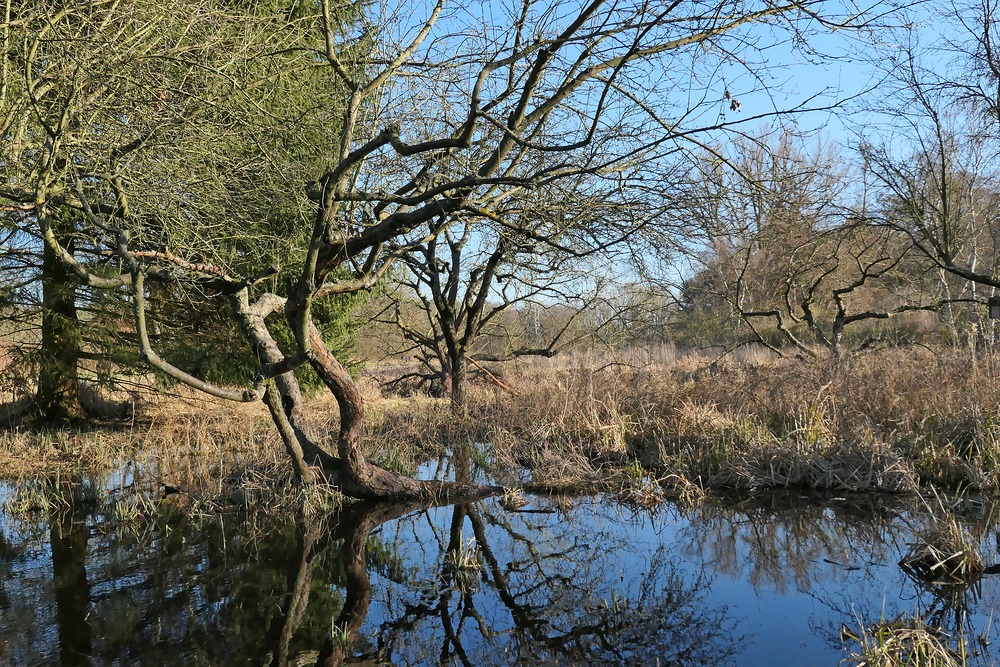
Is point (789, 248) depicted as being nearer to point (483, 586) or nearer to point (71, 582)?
point (483, 586)

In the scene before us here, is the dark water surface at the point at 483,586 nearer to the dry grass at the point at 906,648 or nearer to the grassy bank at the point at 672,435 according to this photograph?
the dry grass at the point at 906,648

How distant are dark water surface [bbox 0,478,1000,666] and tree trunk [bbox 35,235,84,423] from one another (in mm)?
4243

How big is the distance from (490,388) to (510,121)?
8.09 m

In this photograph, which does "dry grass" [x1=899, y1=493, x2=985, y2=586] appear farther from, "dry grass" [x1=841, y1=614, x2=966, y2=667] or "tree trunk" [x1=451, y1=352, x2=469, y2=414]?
"tree trunk" [x1=451, y1=352, x2=469, y2=414]

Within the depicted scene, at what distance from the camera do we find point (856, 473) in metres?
7.30

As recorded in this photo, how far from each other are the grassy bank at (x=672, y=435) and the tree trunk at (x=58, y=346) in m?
0.87

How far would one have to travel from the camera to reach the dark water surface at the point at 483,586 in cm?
413

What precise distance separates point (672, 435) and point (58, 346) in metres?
9.08

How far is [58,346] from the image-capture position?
10.9m

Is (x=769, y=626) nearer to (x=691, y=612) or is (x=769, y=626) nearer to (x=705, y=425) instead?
(x=691, y=612)

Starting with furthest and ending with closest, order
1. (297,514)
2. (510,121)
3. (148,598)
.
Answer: (297,514) → (510,121) → (148,598)

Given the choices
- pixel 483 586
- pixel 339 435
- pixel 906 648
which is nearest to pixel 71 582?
pixel 339 435

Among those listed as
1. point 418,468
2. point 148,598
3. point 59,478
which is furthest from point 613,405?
point 59,478

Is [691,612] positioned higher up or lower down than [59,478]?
lower down
